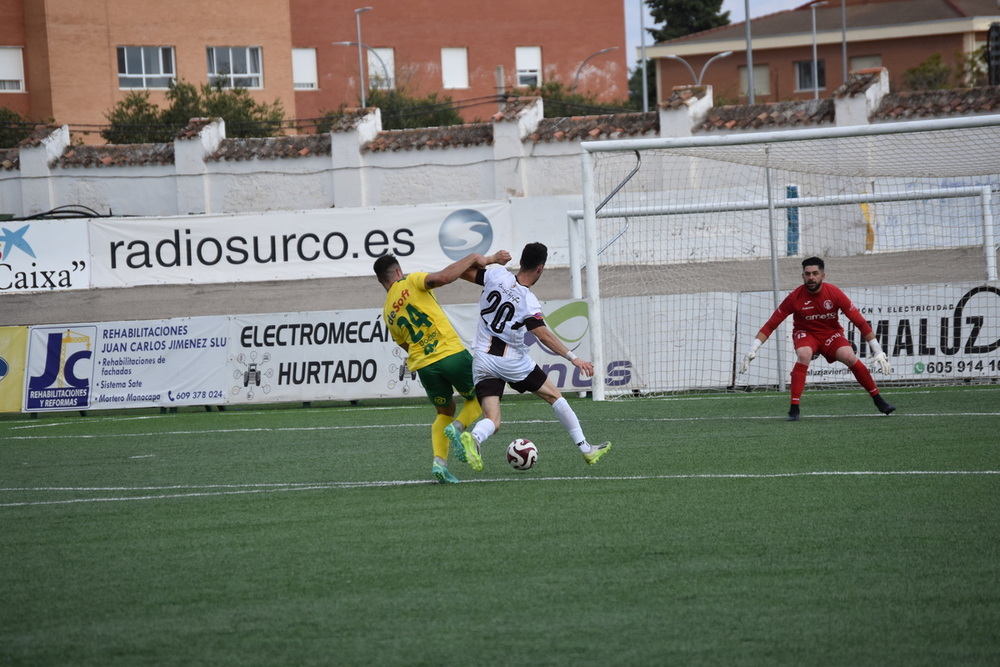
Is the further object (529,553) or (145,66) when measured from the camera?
(145,66)

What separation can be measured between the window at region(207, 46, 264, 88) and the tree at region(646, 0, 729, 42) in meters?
31.4

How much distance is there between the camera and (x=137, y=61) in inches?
2110

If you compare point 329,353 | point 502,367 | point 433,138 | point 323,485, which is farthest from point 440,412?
point 433,138

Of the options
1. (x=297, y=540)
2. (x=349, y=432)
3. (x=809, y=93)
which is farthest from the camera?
(x=809, y=93)

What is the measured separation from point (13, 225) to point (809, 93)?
51517mm

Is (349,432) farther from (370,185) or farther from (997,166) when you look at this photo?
(370,185)

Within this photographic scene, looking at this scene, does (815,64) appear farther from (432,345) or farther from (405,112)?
(432,345)

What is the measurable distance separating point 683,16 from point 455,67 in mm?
20105

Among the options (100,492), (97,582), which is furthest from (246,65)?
(97,582)

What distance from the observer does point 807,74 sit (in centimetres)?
6888

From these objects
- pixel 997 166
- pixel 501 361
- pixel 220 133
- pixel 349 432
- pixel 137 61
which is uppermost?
pixel 137 61

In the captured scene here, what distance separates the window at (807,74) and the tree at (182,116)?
107ft

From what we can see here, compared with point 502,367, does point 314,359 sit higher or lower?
lower

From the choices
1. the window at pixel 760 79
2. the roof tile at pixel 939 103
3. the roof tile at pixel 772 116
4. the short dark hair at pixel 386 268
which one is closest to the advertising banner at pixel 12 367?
the short dark hair at pixel 386 268
